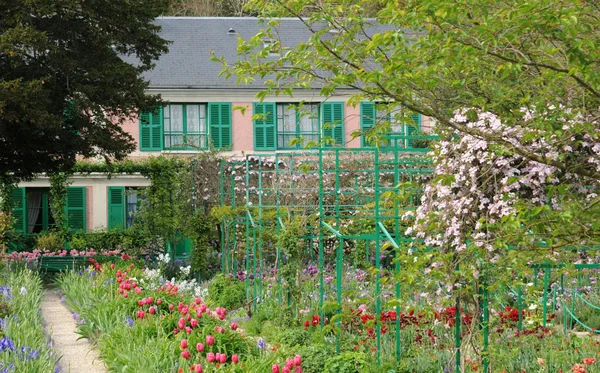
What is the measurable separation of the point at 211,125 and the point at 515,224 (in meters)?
18.2

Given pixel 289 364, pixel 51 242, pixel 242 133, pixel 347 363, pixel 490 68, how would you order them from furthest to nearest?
pixel 242 133 → pixel 51 242 → pixel 347 363 → pixel 289 364 → pixel 490 68

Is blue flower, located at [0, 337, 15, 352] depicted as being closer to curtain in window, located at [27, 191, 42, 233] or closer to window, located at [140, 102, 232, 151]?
curtain in window, located at [27, 191, 42, 233]

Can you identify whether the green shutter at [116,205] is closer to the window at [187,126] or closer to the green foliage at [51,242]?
the window at [187,126]

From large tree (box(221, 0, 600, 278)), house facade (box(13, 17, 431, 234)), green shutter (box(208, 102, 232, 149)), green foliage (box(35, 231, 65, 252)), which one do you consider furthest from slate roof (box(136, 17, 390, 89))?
large tree (box(221, 0, 600, 278))

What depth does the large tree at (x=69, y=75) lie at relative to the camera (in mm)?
11977

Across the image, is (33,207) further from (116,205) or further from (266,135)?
(266,135)

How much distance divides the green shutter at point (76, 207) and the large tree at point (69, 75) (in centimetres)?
682

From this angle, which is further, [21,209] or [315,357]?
[21,209]

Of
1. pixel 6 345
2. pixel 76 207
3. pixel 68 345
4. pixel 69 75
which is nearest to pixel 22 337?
pixel 6 345

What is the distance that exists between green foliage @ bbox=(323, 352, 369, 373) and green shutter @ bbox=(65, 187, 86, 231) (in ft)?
51.6

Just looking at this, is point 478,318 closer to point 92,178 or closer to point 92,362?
point 92,362

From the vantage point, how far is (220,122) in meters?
21.5

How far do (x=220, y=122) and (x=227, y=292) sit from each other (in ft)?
36.4

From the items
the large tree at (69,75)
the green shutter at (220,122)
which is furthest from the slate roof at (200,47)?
the large tree at (69,75)
